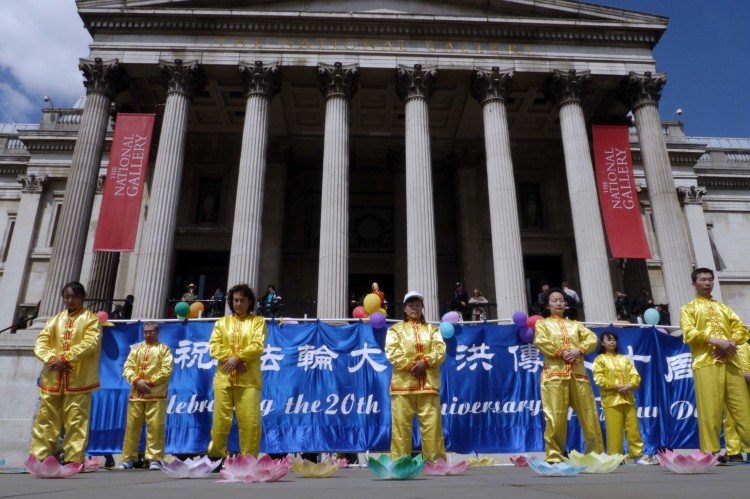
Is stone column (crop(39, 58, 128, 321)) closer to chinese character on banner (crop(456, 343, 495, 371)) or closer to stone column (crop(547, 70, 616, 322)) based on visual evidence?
chinese character on banner (crop(456, 343, 495, 371))

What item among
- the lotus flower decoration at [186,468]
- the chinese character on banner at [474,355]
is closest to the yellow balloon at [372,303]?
the chinese character on banner at [474,355]

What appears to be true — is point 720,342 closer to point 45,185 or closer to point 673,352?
point 673,352

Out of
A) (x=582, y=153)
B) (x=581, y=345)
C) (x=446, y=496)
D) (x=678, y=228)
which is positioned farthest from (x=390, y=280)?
(x=446, y=496)

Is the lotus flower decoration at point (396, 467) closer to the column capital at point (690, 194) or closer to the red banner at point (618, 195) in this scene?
the red banner at point (618, 195)

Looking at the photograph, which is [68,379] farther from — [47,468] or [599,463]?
[599,463]

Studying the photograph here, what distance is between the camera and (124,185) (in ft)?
56.9

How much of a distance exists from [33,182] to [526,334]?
27.0 meters

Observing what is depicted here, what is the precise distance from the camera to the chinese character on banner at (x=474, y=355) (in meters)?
9.65

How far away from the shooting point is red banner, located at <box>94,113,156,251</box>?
16.8 metres

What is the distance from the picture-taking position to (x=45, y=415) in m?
6.12

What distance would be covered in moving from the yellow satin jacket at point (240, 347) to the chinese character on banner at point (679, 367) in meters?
7.87

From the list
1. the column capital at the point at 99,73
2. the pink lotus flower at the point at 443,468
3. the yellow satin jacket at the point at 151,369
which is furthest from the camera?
the column capital at the point at 99,73

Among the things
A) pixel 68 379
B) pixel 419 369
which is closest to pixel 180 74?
pixel 68 379

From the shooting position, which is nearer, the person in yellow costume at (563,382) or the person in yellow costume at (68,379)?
the person in yellow costume at (68,379)
